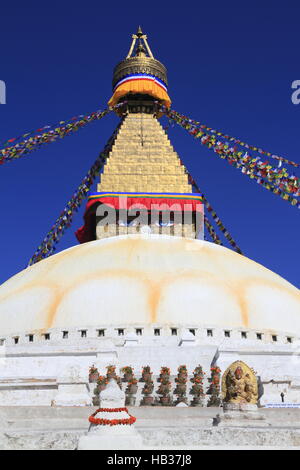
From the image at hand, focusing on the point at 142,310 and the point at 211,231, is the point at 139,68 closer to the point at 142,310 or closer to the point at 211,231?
the point at 211,231

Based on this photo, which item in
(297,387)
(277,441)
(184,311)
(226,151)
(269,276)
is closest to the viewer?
(277,441)

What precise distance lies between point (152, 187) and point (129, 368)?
1020 cm

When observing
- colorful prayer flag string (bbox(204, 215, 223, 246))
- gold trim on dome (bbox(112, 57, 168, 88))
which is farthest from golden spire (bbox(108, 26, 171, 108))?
colorful prayer flag string (bbox(204, 215, 223, 246))

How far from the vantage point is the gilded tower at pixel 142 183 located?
20.1 meters

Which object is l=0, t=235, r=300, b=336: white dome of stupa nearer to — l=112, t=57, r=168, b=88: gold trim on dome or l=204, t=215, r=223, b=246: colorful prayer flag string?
l=204, t=215, r=223, b=246: colorful prayer flag string

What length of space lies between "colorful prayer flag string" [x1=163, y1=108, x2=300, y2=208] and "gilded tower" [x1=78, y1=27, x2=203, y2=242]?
152 cm

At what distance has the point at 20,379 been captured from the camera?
1189 centimetres

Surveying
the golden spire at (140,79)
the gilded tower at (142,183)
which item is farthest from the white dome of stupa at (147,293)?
the golden spire at (140,79)

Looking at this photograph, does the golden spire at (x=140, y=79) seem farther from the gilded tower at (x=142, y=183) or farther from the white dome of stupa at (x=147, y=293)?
the white dome of stupa at (x=147, y=293)

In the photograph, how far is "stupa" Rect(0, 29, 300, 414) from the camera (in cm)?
1253

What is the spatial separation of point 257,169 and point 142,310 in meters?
6.71

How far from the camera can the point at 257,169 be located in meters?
18.2
